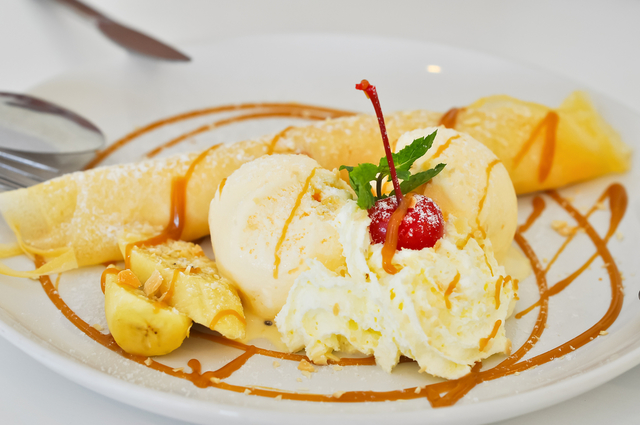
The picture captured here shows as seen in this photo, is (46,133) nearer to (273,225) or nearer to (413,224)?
(273,225)

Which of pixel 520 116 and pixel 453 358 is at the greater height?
pixel 520 116

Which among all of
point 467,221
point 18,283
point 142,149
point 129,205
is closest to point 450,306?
point 467,221

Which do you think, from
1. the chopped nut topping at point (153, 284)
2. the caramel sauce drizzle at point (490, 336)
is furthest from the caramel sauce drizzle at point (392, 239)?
the chopped nut topping at point (153, 284)

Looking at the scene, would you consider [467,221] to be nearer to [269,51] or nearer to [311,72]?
[311,72]

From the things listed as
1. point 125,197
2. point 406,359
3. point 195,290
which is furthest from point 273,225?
point 125,197

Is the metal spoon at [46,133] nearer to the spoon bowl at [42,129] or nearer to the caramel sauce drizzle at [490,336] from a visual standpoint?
the spoon bowl at [42,129]

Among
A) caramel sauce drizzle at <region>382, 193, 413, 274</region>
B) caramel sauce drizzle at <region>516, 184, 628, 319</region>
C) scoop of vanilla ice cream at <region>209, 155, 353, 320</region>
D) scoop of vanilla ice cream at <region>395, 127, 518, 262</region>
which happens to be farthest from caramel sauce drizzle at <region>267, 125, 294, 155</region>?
caramel sauce drizzle at <region>516, 184, 628, 319</region>
